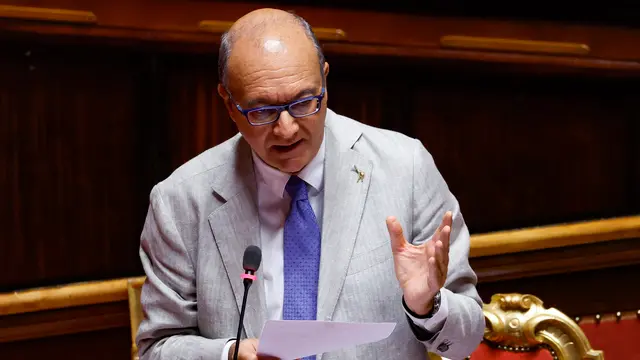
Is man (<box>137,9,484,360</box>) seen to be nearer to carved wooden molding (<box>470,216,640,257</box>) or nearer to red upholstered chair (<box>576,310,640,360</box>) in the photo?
red upholstered chair (<box>576,310,640,360</box>)

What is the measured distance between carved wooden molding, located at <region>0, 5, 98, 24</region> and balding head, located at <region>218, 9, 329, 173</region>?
85cm

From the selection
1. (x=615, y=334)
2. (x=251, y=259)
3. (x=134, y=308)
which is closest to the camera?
(x=251, y=259)

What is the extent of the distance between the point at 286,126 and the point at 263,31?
0.51 ft

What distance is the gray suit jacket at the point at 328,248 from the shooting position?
167cm

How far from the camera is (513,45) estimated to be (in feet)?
9.26

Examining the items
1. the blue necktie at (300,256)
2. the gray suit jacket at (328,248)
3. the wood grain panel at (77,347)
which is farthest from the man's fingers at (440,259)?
the wood grain panel at (77,347)

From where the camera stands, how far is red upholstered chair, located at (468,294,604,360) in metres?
1.85

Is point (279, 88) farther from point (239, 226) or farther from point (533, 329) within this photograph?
point (533, 329)

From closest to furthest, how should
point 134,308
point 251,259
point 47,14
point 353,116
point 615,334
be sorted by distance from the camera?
point 251,259 → point 615,334 → point 134,308 → point 47,14 → point 353,116

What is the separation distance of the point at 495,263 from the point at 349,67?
65cm

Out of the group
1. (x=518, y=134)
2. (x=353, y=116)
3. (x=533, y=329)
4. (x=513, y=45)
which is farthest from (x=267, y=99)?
(x=518, y=134)

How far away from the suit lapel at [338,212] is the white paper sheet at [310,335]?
0.16 metres

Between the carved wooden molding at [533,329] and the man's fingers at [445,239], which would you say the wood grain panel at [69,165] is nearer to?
the carved wooden molding at [533,329]

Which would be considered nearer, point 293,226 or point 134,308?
point 293,226
